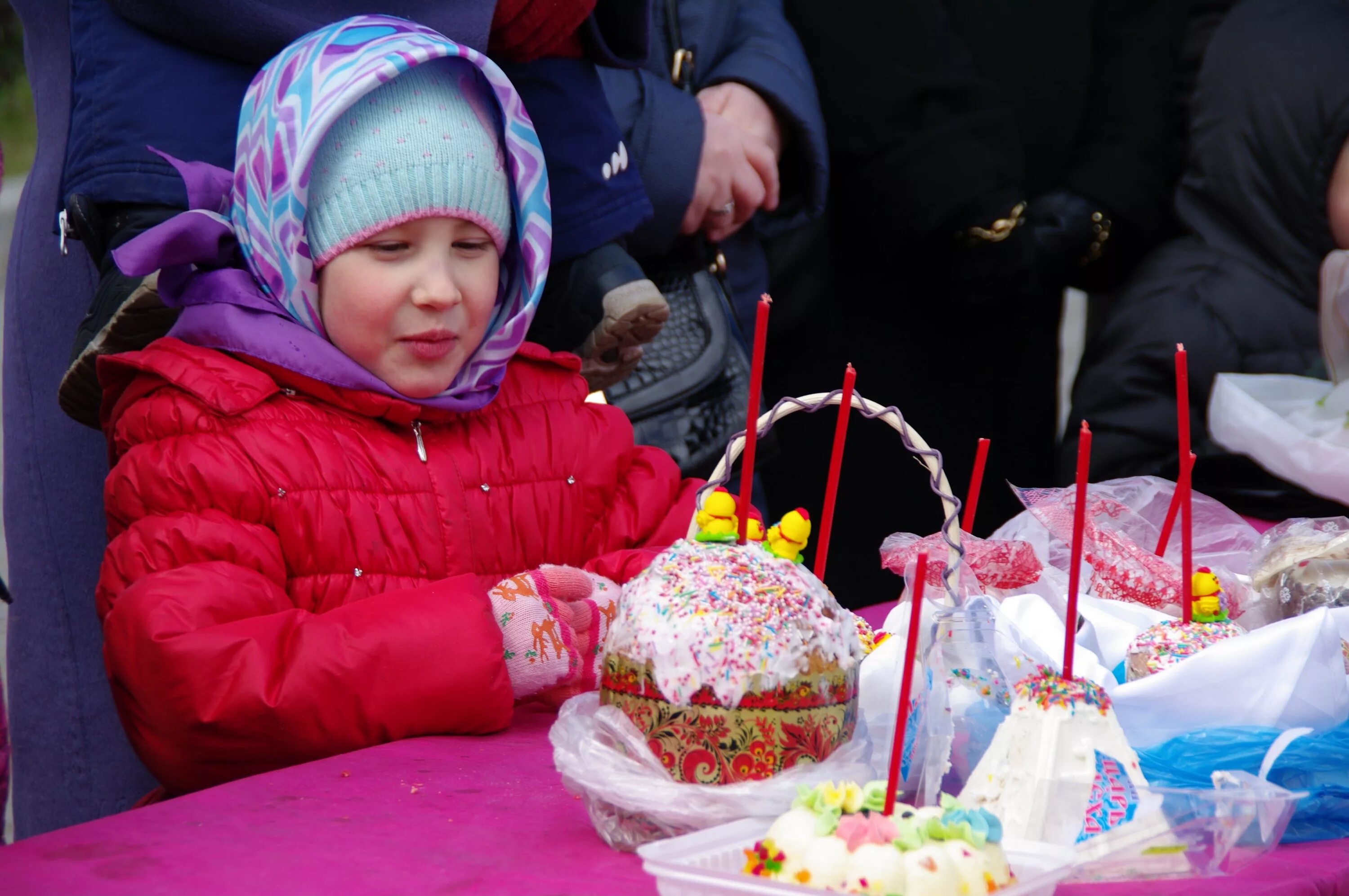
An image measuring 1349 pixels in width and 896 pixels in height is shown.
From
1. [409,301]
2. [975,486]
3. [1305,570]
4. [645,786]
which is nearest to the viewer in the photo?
[645,786]

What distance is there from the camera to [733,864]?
0.89 m

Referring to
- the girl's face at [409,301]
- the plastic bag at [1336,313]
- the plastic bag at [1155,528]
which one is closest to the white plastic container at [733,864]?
the plastic bag at [1155,528]

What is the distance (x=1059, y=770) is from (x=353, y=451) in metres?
0.92

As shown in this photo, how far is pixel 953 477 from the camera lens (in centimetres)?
301

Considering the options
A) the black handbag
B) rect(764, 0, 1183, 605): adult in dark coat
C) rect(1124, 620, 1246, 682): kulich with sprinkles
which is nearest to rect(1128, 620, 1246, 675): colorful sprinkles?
rect(1124, 620, 1246, 682): kulich with sprinkles

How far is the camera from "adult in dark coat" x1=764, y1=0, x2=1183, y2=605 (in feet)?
8.89

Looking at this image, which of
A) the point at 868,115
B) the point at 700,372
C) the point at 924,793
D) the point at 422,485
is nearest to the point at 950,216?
the point at 868,115

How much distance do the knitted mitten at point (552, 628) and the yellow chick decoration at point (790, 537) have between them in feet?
1.29

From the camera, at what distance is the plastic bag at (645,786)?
96cm

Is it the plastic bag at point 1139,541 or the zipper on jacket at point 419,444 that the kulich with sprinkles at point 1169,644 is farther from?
the zipper on jacket at point 419,444

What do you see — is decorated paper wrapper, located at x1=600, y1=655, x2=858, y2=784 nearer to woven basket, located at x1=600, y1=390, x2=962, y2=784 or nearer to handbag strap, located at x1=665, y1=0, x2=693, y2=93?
woven basket, located at x1=600, y1=390, x2=962, y2=784

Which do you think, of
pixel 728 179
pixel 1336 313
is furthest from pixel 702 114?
pixel 1336 313

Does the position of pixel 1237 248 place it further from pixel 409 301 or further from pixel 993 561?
pixel 409 301

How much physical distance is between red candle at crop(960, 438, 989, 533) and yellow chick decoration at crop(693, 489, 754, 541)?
0.24 metres
